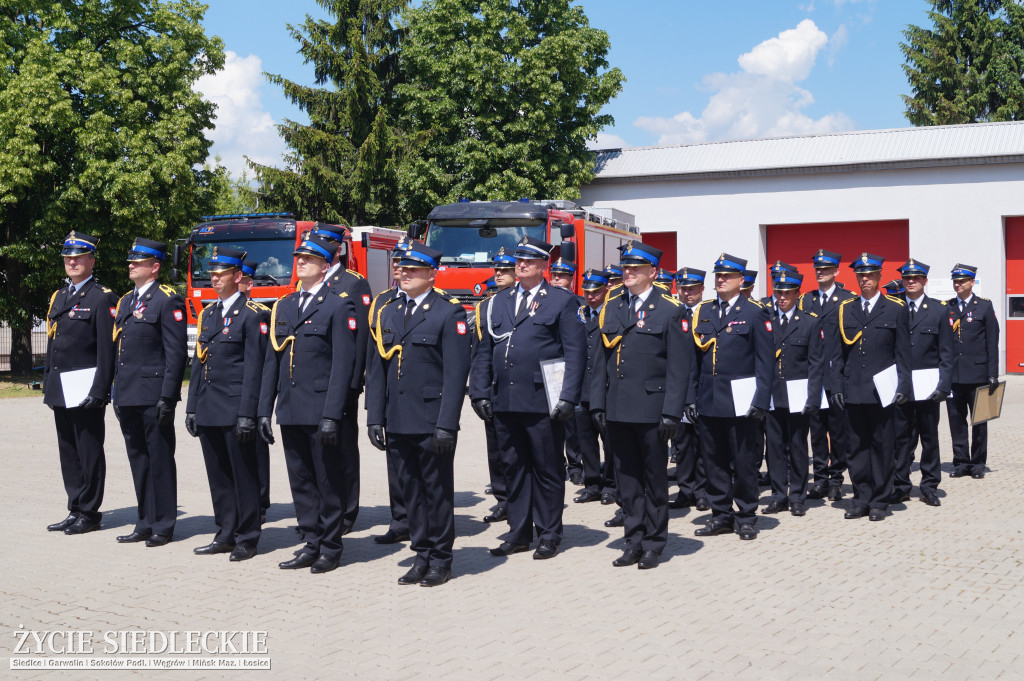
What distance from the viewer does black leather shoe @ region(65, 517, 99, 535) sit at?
8000 mm

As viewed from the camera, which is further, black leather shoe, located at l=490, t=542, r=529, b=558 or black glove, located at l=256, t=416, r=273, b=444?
black leather shoe, located at l=490, t=542, r=529, b=558

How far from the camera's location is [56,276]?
23688 millimetres

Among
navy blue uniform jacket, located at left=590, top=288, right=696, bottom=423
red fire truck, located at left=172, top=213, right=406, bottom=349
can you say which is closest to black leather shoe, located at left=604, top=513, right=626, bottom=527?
navy blue uniform jacket, located at left=590, top=288, right=696, bottom=423

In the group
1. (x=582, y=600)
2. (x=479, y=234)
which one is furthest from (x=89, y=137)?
(x=582, y=600)

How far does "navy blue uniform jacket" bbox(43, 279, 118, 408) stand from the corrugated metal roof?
23743mm

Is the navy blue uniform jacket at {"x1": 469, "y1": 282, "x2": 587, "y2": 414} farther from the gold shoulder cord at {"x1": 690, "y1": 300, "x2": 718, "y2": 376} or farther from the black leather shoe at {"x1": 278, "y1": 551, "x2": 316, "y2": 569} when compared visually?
the black leather shoe at {"x1": 278, "y1": 551, "x2": 316, "y2": 569}

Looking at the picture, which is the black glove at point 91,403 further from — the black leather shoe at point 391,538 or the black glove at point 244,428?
the black leather shoe at point 391,538

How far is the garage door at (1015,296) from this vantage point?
27.0 metres

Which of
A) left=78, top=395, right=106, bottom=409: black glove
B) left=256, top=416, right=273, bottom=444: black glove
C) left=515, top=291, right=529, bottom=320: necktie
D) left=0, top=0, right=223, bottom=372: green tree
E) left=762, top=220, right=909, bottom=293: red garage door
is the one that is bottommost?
left=256, top=416, right=273, bottom=444: black glove

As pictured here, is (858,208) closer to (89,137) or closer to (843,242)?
(843,242)

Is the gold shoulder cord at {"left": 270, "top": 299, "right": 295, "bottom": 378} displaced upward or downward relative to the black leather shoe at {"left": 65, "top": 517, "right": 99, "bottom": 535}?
upward

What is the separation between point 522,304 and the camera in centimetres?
747

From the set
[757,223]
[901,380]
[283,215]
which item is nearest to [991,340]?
[901,380]

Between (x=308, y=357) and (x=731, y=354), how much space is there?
10.9ft
